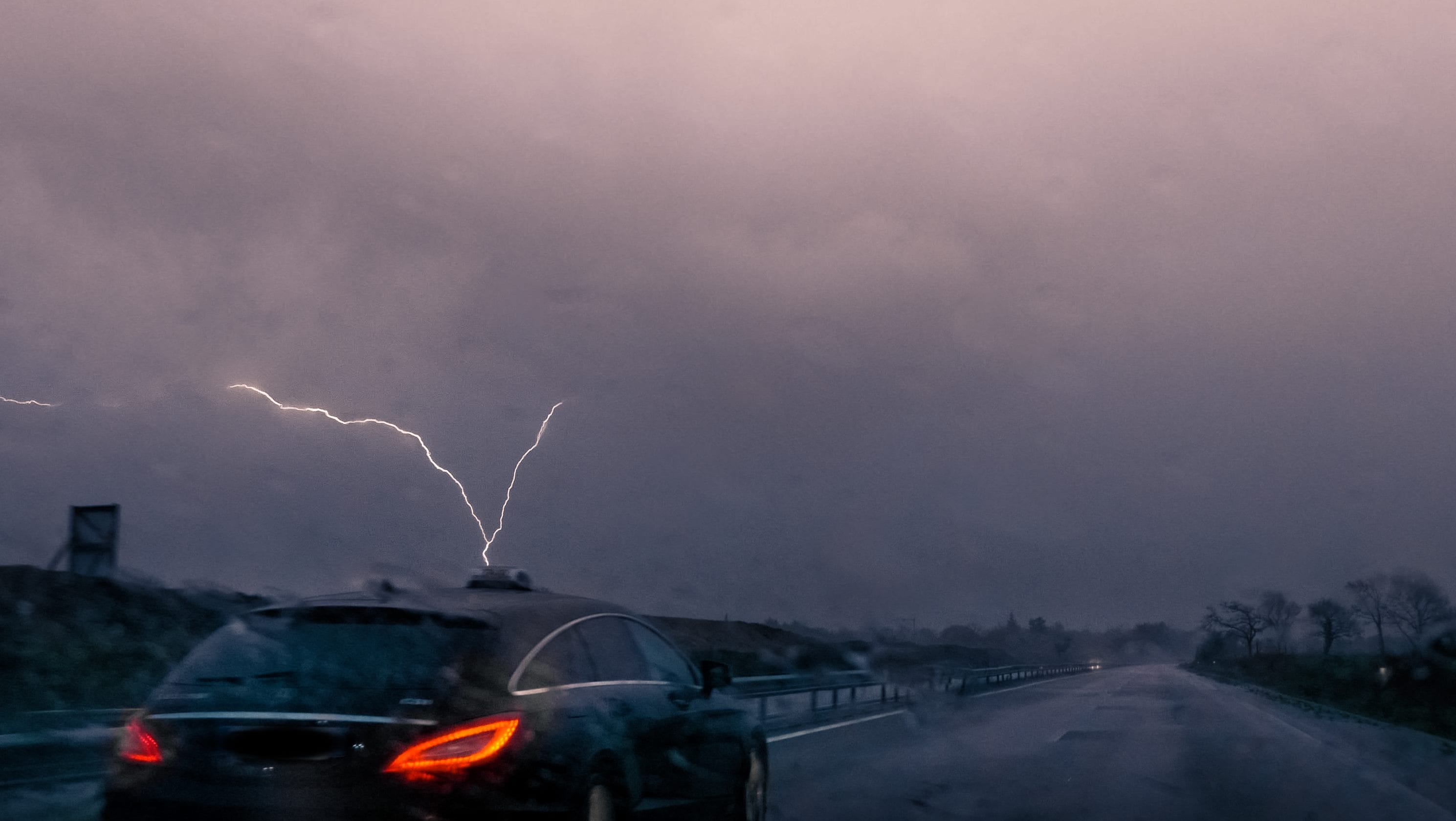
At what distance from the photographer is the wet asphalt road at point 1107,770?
1069 centimetres

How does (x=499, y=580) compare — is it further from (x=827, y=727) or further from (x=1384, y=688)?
(x=1384, y=688)

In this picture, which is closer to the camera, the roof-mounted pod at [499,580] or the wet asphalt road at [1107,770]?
the roof-mounted pod at [499,580]

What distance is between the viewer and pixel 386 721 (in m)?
5.02

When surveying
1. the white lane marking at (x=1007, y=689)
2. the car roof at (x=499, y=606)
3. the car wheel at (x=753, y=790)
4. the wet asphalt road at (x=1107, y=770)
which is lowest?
the wet asphalt road at (x=1107, y=770)

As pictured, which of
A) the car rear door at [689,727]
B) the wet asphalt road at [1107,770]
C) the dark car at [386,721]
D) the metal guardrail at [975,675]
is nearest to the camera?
the dark car at [386,721]

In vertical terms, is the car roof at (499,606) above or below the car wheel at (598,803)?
above

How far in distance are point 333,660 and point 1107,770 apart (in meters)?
10.9

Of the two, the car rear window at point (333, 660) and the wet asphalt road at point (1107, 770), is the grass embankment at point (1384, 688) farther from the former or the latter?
the car rear window at point (333, 660)

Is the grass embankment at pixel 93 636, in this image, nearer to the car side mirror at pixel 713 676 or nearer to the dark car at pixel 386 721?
the car side mirror at pixel 713 676

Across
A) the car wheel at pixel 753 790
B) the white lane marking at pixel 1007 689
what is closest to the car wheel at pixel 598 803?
the car wheel at pixel 753 790

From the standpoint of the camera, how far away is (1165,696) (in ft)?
127

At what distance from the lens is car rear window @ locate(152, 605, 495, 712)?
5098mm

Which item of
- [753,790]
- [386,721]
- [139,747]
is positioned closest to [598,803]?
[386,721]

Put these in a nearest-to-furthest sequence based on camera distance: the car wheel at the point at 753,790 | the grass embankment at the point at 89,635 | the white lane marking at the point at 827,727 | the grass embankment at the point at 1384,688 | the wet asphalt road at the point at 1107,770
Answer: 1. the car wheel at the point at 753,790
2. the wet asphalt road at the point at 1107,770
3. the white lane marking at the point at 827,727
4. the grass embankment at the point at 89,635
5. the grass embankment at the point at 1384,688
